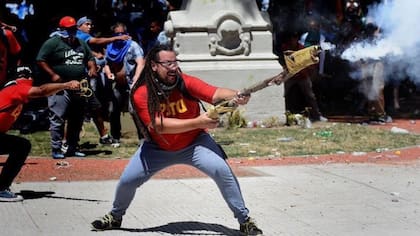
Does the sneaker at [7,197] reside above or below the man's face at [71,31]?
below

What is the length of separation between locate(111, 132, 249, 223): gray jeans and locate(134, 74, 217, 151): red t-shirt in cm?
8

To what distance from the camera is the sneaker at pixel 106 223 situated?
707 cm

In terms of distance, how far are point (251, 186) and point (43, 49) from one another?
3714 millimetres

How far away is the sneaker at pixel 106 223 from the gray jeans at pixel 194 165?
18 centimetres

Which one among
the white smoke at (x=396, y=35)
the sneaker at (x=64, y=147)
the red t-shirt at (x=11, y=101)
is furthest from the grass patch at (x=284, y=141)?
the red t-shirt at (x=11, y=101)

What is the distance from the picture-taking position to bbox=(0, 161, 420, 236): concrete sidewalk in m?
7.18

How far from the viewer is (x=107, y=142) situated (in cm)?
1271

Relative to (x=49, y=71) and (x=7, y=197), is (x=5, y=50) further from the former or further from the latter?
(x=7, y=197)

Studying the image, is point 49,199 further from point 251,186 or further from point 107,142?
point 107,142

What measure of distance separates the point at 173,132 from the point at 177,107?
0.92ft

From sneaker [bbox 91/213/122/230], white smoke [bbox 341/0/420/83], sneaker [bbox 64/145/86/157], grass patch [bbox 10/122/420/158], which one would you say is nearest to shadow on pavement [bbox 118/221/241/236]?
sneaker [bbox 91/213/122/230]

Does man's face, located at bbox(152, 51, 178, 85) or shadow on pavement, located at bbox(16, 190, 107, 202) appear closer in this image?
man's face, located at bbox(152, 51, 178, 85)

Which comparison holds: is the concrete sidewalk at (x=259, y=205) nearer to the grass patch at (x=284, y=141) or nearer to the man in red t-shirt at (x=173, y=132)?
the man in red t-shirt at (x=173, y=132)

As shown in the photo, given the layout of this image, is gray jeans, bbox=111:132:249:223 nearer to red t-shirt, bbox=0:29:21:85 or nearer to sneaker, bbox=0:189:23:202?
sneaker, bbox=0:189:23:202
